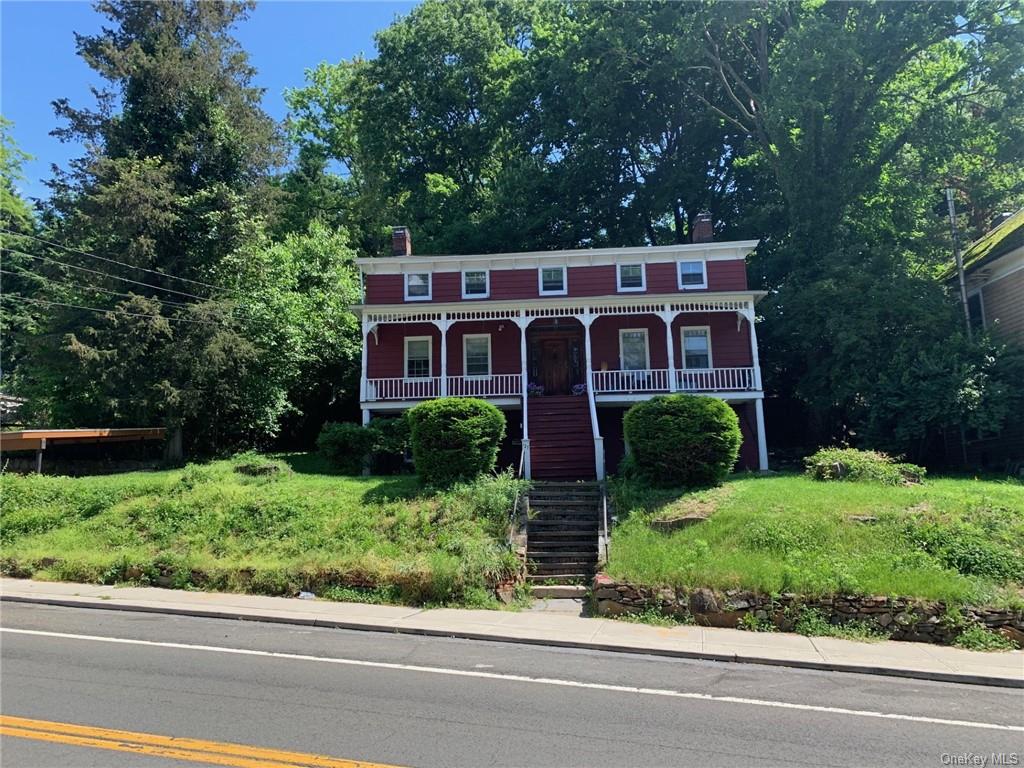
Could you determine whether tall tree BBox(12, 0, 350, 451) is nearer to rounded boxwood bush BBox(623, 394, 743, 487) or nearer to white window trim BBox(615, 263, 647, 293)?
white window trim BBox(615, 263, 647, 293)

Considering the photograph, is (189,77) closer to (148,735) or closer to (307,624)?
(307,624)

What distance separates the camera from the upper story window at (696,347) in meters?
22.6

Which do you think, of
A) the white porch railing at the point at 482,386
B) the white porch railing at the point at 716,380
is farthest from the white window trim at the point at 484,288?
the white porch railing at the point at 716,380

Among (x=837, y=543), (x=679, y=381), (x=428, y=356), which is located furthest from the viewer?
(x=428, y=356)

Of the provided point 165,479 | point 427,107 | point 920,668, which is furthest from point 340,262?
point 920,668

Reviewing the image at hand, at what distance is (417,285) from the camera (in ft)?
78.3

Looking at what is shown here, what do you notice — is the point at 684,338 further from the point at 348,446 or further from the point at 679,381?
the point at 348,446

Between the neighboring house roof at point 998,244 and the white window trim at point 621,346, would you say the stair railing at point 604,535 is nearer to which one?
the white window trim at point 621,346

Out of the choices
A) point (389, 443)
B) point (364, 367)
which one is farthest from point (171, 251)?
point (389, 443)

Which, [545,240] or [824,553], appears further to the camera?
[545,240]

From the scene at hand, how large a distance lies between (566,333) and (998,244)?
15499mm

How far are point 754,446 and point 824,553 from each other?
1172 centimetres

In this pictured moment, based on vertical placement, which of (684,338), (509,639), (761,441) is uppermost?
(684,338)

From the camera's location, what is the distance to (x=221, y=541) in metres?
12.9
